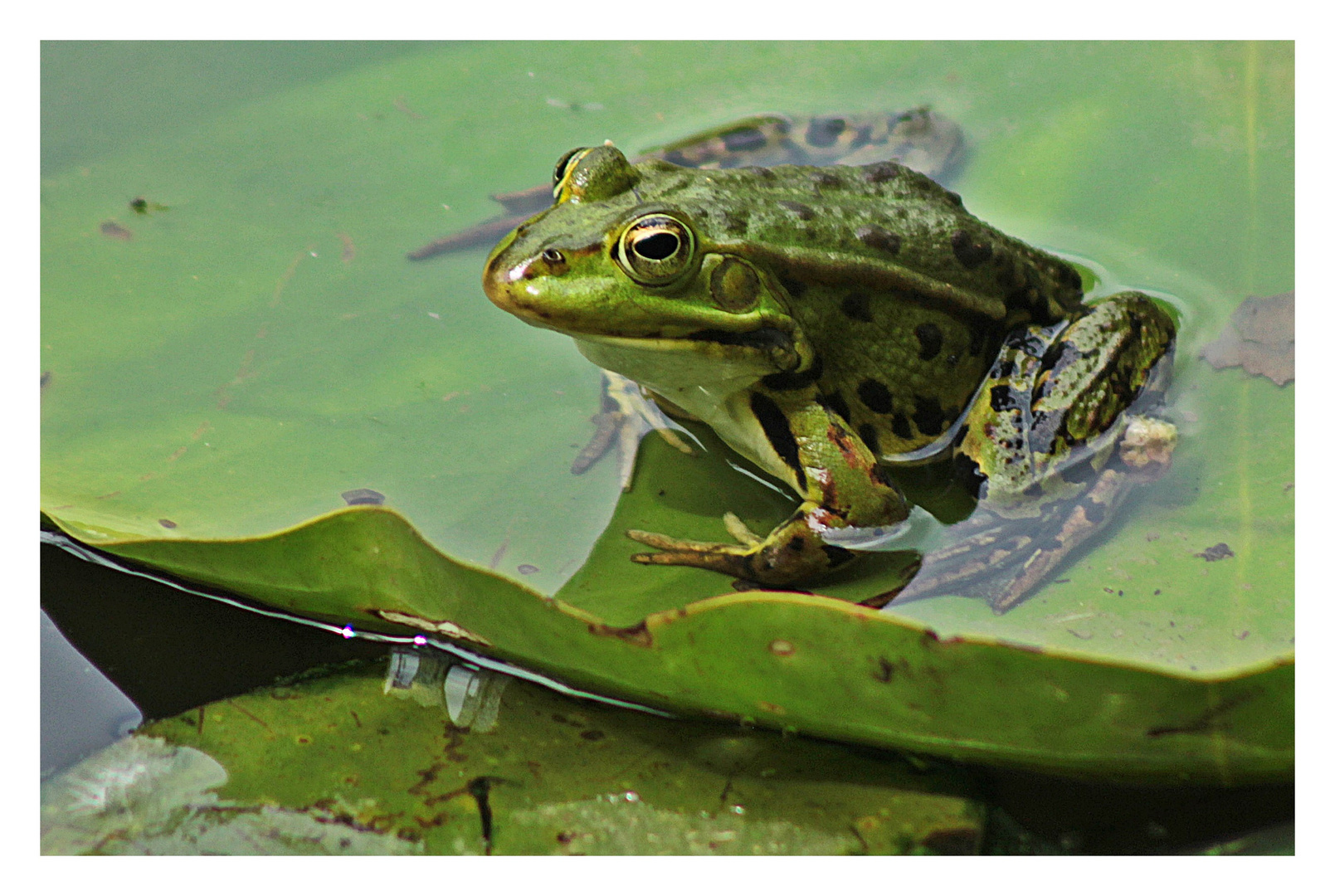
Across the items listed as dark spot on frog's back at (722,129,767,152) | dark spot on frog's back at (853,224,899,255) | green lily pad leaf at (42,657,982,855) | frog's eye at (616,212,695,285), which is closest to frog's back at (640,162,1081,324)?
dark spot on frog's back at (853,224,899,255)

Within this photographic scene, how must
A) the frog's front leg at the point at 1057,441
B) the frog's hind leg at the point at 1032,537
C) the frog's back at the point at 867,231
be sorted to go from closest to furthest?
the frog's hind leg at the point at 1032,537 → the frog's front leg at the point at 1057,441 → the frog's back at the point at 867,231

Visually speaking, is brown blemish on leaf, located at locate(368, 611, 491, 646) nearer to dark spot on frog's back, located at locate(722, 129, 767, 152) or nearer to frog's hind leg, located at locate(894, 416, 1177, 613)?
frog's hind leg, located at locate(894, 416, 1177, 613)

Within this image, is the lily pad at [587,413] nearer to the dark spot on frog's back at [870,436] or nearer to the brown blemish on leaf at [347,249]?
the brown blemish on leaf at [347,249]

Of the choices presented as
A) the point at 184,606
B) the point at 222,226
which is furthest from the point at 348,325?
the point at 184,606

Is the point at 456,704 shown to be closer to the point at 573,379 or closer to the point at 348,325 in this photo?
the point at 573,379

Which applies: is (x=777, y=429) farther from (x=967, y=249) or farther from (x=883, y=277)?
(x=967, y=249)

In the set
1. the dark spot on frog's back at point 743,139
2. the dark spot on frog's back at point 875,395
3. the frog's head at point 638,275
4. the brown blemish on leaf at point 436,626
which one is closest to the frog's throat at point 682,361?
the frog's head at point 638,275
